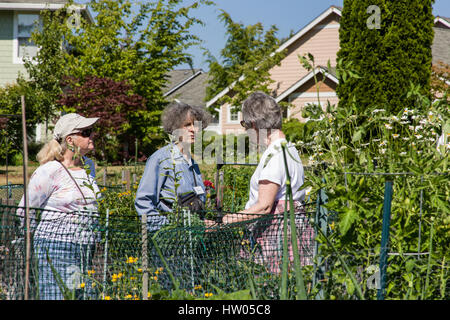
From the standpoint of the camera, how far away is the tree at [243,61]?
20172mm

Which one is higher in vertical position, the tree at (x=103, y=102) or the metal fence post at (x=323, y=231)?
the tree at (x=103, y=102)

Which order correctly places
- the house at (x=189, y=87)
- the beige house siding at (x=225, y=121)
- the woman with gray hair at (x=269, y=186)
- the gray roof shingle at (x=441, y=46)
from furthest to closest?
the house at (x=189, y=87) → the beige house siding at (x=225, y=121) → the gray roof shingle at (x=441, y=46) → the woman with gray hair at (x=269, y=186)

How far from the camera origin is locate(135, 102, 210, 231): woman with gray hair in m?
3.11

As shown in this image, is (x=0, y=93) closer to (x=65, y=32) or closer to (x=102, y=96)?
(x=65, y=32)

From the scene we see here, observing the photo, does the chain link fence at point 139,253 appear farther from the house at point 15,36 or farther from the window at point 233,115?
the window at point 233,115

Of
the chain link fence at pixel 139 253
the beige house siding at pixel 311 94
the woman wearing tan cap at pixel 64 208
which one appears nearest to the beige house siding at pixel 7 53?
the beige house siding at pixel 311 94

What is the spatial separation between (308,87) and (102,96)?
9153 mm

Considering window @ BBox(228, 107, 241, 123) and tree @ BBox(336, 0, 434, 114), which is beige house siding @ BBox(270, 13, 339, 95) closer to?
window @ BBox(228, 107, 241, 123)

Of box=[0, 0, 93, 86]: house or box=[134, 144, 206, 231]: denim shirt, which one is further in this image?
box=[0, 0, 93, 86]: house

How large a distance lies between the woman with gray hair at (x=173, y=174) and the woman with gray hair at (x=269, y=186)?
0.43 meters

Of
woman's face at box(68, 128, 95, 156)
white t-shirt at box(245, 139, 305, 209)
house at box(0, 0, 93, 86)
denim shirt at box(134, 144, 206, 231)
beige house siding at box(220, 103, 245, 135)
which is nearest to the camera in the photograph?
white t-shirt at box(245, 139, 305, 209)

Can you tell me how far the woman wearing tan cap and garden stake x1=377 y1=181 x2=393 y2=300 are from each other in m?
1.33

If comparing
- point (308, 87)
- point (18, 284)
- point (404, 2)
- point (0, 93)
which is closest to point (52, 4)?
point (0, 93)

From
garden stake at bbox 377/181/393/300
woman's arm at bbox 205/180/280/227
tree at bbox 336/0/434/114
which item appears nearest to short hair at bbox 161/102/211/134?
woman's arm at bbox 205/180/280/227
